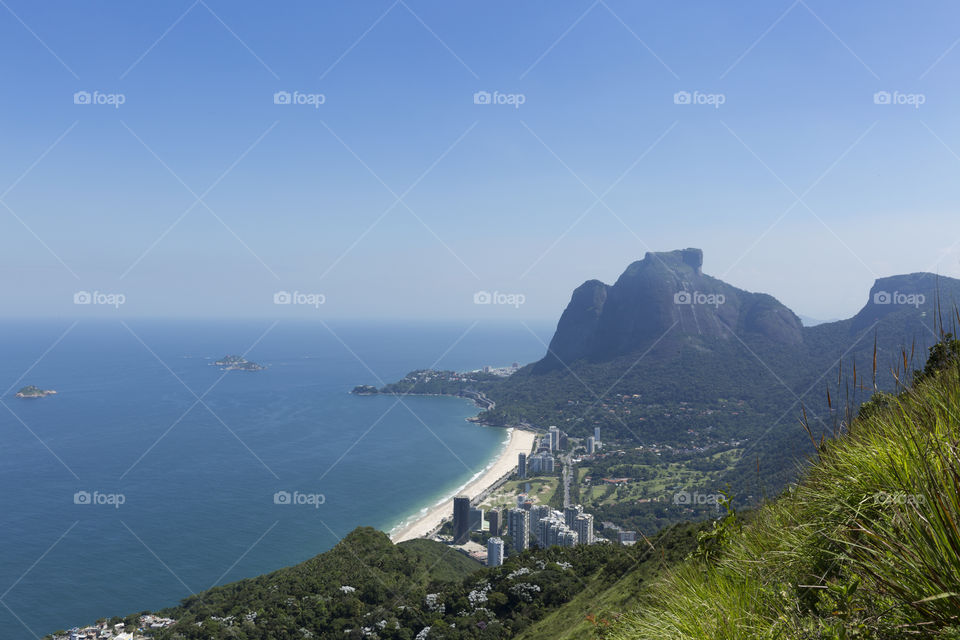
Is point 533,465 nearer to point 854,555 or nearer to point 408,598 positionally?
point 408,598

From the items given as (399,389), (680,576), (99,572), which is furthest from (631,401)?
(680,576)

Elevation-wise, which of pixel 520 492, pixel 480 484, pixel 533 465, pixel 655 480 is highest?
pixel 533 465

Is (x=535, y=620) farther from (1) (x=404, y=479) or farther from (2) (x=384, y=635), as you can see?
(1) (x=404, y=479)

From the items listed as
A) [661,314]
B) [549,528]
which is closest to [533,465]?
[549,528]

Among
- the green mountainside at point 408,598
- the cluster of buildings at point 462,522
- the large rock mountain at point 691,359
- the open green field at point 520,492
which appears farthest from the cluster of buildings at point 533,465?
the green mountainside at point 408,598

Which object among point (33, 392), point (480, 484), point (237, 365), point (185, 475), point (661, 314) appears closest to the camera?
point (185, 475)

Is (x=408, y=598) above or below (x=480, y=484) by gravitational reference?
below

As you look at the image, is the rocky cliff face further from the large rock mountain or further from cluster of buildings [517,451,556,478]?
cluster of buildings [517,451,556,478]
